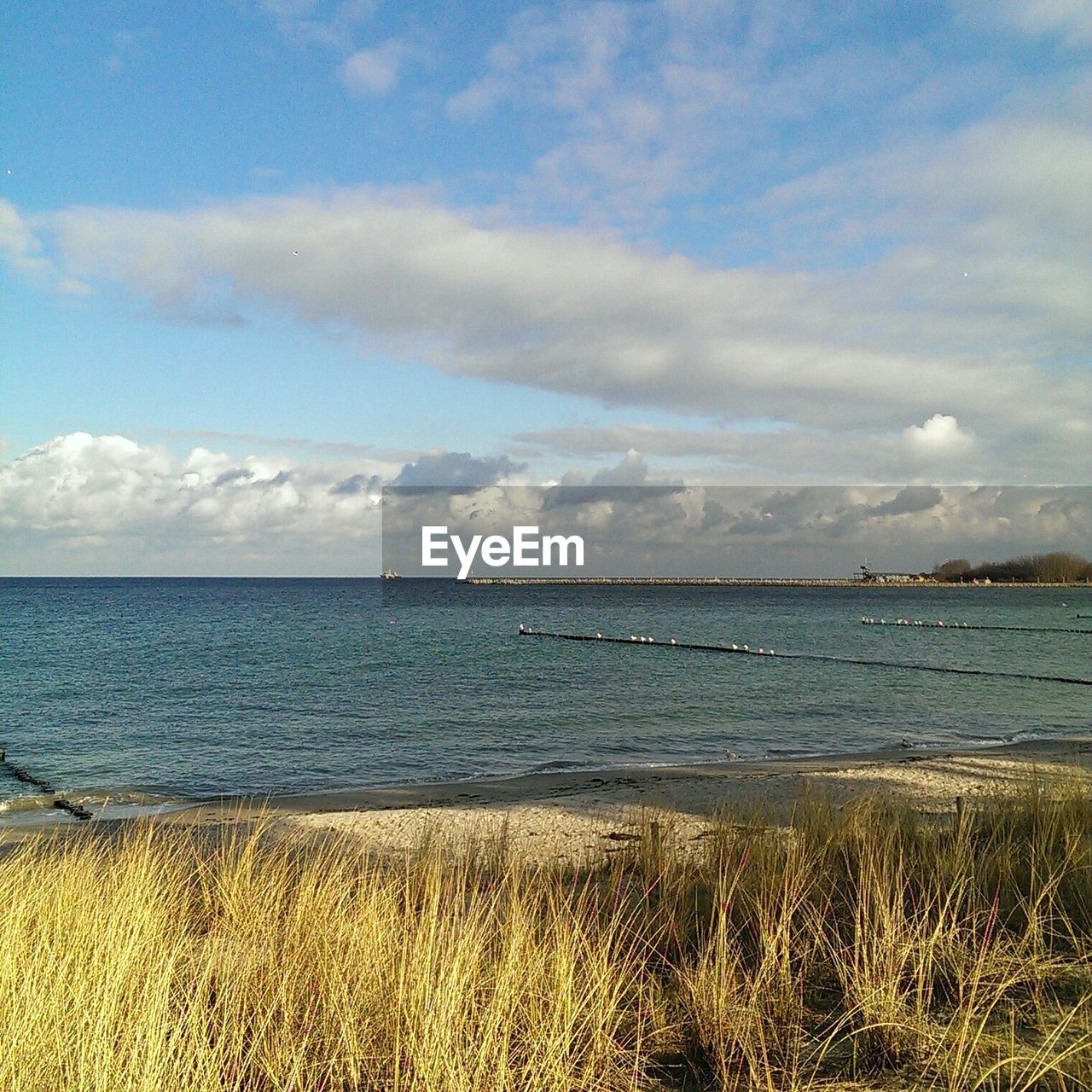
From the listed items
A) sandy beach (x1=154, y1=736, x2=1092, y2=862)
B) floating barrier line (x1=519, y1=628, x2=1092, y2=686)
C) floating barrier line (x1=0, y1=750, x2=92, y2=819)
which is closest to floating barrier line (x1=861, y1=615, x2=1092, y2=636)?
floating barrier line (x1=519, y1=628, x2=1092, y2=686)

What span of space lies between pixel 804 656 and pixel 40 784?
40.7 meters

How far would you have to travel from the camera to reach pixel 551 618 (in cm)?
9794

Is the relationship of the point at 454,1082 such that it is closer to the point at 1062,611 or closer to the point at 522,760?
the point at 522,760

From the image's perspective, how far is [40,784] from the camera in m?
18.5

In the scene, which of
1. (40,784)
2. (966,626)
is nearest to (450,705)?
(40,784)

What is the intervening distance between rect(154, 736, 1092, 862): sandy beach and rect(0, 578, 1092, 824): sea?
165cm

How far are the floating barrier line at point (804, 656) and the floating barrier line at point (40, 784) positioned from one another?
36896 mm

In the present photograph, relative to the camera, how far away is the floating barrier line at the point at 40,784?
15977mm

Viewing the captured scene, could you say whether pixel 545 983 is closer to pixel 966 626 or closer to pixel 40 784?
pixel 40 784

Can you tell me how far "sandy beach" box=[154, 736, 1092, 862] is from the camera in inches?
472

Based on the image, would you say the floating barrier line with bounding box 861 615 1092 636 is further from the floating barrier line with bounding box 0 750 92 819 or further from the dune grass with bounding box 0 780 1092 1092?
the dune grass with bounding box 0 780 1092 1092

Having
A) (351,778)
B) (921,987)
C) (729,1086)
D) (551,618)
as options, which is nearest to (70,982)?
(729,1086)

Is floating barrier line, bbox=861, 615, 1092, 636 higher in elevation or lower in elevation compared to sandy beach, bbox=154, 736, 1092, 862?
lower

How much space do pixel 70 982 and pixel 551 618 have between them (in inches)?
3681
